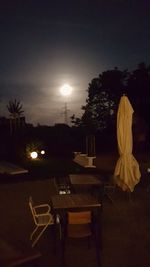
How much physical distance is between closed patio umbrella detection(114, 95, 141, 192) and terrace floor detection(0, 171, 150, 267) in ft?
1.71

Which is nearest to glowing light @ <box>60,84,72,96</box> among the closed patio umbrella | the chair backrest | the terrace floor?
the terrace floor

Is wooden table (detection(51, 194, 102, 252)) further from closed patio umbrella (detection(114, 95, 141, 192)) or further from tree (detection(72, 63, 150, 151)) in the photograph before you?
tree (detection(72, 63, 150, 151))

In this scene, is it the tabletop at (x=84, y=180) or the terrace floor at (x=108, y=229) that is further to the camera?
the tabletop at (x=84, y=180)

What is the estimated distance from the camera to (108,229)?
6.83 m

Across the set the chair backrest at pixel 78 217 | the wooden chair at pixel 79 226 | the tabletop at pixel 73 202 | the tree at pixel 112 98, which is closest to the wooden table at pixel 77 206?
the tabletop at pixel 73 202

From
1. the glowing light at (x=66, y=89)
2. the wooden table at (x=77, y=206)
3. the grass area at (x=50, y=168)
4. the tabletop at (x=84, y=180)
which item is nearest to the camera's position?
the wooden table at (x=77, y=206)

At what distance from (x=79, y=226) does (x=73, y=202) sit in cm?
45

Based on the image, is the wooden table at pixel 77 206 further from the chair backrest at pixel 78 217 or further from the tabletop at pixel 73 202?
the chair backrest at pixel 78 217

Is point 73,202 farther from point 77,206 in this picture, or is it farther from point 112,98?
point 112,98

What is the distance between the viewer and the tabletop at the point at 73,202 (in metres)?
5.69

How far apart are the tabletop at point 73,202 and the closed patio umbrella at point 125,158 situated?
2.61 m

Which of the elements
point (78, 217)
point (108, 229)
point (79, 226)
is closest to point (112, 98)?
point (108, 229)

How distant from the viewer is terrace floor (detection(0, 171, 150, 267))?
548cm

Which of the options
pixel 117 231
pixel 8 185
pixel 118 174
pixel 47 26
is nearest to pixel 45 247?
pixel 117 231
